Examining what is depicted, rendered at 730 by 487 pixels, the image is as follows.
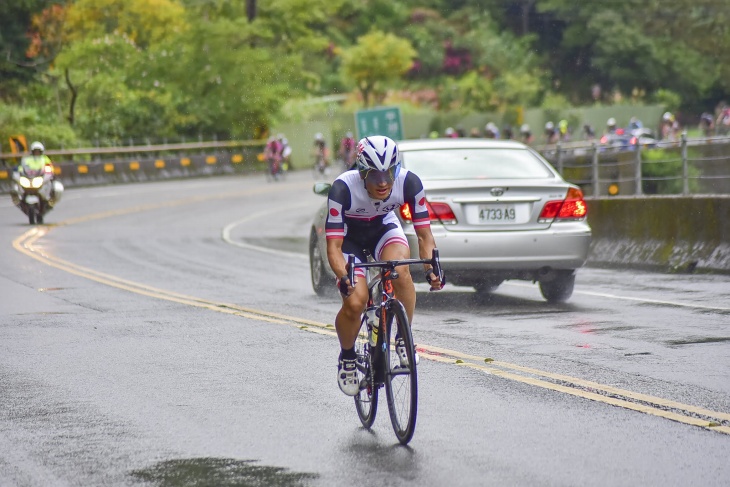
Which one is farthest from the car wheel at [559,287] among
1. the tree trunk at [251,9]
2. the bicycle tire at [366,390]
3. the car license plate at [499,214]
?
the tree trunk at [251,9]

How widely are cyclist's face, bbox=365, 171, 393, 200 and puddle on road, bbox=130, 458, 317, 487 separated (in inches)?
64.7

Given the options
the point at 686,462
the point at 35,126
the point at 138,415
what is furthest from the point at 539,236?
the point at 35,126

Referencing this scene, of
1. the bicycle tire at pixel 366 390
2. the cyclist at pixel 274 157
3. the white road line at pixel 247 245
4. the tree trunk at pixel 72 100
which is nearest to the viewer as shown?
the bicycle tire at pixel 366 390

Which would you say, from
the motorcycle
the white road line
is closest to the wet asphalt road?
the white road line

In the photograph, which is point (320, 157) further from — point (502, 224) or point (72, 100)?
point (502, 224)

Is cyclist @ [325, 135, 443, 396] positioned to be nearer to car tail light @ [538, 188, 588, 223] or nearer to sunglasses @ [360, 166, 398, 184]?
sunglasses @ [360, 166, 398, 184]

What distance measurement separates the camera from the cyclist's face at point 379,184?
24.6 feet

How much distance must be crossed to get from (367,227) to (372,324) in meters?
0.63

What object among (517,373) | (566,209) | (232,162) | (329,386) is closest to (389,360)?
(329,386)

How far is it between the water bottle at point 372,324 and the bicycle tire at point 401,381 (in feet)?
0.44

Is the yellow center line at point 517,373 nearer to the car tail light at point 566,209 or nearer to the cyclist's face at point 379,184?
the cyclist's face at point 379,184

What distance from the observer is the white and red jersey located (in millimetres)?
7617

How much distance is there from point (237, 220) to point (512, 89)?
51700 mm

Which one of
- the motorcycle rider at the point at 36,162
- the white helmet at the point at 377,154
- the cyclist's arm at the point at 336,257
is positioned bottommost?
the motorcycle rider at the point at 36,162
